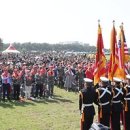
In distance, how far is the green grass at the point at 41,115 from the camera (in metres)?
15.2

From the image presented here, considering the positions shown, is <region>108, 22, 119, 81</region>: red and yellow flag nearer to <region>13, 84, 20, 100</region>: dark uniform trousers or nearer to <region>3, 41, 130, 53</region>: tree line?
<region>13, 84, 20, 100</region>: dark uniform trousers

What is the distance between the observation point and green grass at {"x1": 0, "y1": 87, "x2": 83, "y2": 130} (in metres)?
15.2

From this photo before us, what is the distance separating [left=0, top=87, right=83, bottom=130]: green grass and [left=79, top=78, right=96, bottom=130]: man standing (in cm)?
288

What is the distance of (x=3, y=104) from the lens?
19875 mm

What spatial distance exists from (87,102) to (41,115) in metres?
5.78

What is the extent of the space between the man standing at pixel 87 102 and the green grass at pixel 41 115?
2.88 meters

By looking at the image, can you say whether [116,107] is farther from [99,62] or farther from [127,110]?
[99,62]

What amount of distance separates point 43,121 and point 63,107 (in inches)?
149

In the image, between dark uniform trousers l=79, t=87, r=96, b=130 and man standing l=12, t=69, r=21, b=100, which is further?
man standing l=12, t=69, r=21, b=100

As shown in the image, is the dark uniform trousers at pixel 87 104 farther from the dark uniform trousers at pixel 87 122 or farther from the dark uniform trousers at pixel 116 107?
the dark uniform trousers at pixel 116 107

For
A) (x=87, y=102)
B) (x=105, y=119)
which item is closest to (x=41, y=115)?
(x=105, y=119)

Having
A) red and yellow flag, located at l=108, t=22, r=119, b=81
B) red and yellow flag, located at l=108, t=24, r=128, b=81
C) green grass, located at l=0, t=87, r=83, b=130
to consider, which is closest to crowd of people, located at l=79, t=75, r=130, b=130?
A: red and yellow flag, located at l=108, t=24, r=128, b=81

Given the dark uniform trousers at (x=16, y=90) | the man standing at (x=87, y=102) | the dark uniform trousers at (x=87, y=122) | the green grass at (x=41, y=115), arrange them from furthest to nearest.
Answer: the dark uniform trousers at (x=16, y=90)
the green grass at (x=41, y=115)
the dark uniform trousers at (x=87, y=122)
the man standing at (x=87, y=102)

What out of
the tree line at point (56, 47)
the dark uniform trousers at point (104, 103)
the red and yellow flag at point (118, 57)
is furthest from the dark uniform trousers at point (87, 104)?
the tree line at point (56, 47)
